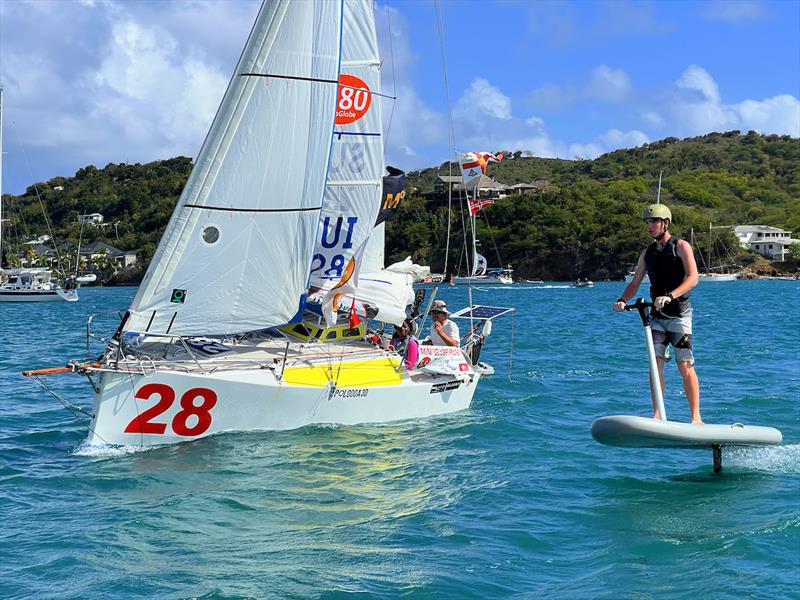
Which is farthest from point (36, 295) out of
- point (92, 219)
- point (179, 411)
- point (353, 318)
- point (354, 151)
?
point (92, 219)

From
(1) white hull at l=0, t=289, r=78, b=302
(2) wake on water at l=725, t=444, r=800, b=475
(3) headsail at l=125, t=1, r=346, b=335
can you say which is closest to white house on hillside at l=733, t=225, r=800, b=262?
(1) white hull at l=0, t=289, r=78, b=302

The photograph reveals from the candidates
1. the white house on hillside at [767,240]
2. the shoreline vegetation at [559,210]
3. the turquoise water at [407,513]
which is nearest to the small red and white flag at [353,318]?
the turquoise water at [407,513]

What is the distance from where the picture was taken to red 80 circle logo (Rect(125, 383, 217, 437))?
12.0 m

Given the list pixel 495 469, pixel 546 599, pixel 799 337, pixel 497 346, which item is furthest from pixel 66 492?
pixel 799 337

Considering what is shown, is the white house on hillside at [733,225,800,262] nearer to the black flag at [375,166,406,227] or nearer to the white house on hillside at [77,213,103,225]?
the white house on hillside at [77,213,103,225]

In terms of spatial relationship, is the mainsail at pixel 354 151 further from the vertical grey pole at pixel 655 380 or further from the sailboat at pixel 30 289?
the sailboat at pixel 30 289

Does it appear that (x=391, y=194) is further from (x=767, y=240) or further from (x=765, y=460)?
(x=767, y=240)

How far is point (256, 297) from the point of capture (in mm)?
13266

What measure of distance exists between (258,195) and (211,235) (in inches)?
34.9

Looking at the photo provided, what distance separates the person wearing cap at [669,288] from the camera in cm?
883

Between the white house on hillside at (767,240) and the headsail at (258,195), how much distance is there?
122 m

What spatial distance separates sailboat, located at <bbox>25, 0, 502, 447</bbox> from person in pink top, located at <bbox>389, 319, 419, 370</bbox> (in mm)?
140

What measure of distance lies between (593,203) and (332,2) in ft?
402

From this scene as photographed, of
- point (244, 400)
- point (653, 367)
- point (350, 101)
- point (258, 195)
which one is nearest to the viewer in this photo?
point (653, 367)
